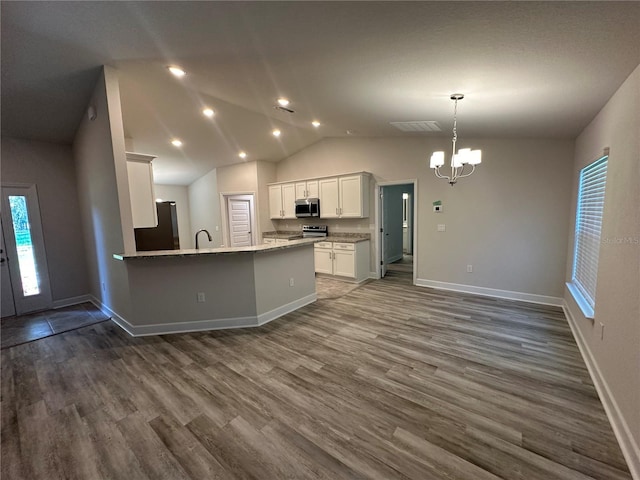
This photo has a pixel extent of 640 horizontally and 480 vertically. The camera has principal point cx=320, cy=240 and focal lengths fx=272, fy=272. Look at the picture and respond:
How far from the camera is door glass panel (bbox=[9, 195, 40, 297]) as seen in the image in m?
4.14

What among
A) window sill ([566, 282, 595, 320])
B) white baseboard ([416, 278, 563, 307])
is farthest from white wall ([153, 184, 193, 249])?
window sill ([566, 282, 595, 320])

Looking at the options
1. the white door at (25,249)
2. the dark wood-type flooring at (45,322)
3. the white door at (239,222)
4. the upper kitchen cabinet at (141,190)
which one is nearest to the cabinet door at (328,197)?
the white door at (239,222)

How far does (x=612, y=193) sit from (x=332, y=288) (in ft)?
12.6

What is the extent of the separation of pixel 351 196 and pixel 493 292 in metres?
3.00

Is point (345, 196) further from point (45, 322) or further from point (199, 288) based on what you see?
point (45, 322)

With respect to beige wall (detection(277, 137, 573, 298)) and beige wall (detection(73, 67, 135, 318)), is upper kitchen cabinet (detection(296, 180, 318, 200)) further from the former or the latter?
beige wall (detection(73, 67, 135, 318))

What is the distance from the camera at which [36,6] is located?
195cm

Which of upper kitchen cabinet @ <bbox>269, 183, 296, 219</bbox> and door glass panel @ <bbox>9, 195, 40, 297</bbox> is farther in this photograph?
upper kitchen cabinet @ <bbox>269, 183, 296, 219</bbox>

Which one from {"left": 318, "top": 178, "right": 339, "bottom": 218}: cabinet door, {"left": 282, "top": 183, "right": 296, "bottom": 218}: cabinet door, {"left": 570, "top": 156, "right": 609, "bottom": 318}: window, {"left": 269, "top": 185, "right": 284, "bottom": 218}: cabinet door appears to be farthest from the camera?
{"left": 269, "top": 185, "right": 284, "bottom": 218}: cabinet door

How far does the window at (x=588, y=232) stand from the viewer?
2.65m

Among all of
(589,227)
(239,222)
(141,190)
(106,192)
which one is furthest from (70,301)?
(589,227)

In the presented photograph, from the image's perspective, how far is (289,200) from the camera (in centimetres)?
648

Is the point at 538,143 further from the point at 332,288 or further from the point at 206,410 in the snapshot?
the point at 206,410

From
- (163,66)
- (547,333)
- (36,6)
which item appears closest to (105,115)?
(163,66)
